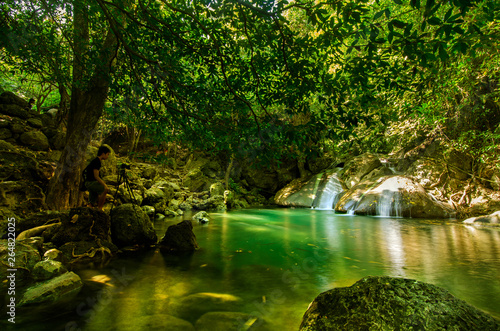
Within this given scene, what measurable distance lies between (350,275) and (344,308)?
258 cm

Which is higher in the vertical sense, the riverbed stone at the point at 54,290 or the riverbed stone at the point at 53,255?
the riverbed stone at the point at 53,255

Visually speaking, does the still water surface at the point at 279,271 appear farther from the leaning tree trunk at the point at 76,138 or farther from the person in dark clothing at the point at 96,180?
the leaning tree trunk at the point at 76,138

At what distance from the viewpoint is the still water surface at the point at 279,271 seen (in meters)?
3.04

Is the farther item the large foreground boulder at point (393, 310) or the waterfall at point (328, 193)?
the waterfall at point (328, 193)

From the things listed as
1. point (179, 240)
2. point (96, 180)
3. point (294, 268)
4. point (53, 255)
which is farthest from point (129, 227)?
point (294, 268)

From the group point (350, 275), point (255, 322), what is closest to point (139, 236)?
point (255, 322)

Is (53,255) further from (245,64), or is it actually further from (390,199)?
(390,199)

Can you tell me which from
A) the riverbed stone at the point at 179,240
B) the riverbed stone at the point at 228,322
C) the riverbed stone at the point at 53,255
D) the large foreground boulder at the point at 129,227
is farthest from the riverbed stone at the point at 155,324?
the large foreground boulder at the point at 129,227

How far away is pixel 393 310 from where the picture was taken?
2.00 m

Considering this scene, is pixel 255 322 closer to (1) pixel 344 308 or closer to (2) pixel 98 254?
(1) pixel 344 308

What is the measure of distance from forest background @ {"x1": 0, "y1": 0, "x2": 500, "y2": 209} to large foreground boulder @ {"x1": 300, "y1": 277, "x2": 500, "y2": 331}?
5.19 feet

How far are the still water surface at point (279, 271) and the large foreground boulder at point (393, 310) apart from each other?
2.45 feet

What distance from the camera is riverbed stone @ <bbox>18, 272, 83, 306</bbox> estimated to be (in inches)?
118

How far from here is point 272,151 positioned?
11.2 ft
